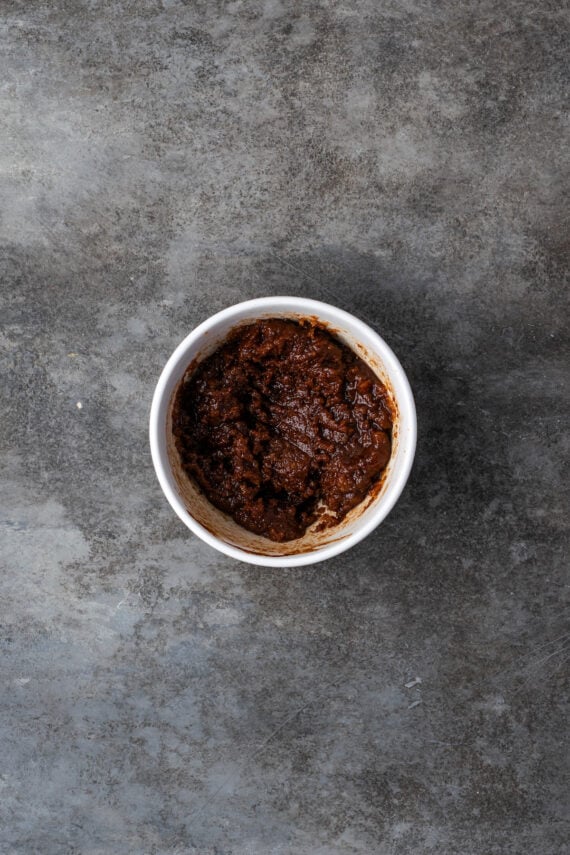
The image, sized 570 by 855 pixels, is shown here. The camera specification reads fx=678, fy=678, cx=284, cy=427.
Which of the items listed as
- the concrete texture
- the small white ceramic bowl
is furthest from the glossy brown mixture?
the concrete texture

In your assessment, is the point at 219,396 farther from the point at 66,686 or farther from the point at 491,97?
the point at 491,97

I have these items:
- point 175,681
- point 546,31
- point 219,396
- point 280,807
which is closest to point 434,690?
point 280,807

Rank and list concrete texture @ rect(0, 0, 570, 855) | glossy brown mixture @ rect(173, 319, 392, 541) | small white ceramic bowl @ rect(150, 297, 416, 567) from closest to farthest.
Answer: small white ceramic bowl @ rect(150, 297, 416, 567) → glossy brown mixture @ rect(173, 319, 392, 541) → concrete texture @ rect(0, 0, 570, 855)

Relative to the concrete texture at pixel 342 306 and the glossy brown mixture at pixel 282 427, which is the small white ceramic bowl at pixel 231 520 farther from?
the concrete texture at pixel 342 306

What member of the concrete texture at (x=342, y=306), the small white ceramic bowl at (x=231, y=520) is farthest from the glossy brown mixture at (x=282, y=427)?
the concrete texture at (x=342, y=306)

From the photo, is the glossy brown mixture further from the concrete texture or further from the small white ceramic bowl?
the concrete texture

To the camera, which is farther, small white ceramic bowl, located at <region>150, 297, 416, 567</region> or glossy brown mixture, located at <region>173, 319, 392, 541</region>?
glossy brown mixture, located at <region>173, 319, 392, 541</region>
